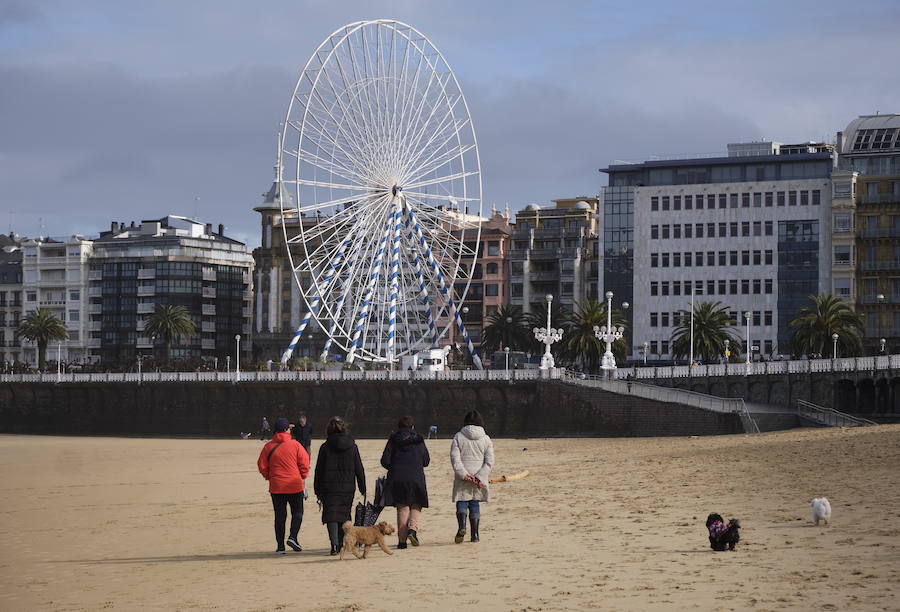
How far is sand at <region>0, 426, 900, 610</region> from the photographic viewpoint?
1822 cm

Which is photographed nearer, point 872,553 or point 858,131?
point 872,553

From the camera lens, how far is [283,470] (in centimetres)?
2241

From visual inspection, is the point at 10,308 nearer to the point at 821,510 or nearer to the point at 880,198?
the point at 880,198

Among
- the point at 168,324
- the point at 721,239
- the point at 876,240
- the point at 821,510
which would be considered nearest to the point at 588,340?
the point at 721,239

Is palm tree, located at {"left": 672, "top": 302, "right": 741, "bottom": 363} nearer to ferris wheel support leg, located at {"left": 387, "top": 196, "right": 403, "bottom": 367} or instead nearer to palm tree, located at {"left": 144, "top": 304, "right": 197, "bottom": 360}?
ferris wheel support leg, located at {"left": 387, "top": 196, "right": 403, "bottom": 367}

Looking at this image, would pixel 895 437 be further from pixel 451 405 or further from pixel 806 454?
pixel 451 405

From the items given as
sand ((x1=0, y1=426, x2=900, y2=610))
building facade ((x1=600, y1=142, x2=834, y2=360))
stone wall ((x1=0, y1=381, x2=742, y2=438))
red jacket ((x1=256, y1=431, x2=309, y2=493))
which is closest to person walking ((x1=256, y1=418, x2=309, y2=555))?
red jacket ((x1=256, y1=431, x2=309, y2=493))

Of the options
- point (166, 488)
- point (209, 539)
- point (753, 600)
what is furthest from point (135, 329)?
point (753, 600)

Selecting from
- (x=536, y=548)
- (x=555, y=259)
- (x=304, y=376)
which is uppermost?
(x=555, y=259)

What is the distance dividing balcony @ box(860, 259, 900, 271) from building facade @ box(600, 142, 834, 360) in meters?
3.09

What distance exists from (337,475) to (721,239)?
107 m

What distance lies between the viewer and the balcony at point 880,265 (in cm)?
12050

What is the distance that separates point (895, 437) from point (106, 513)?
22.2m

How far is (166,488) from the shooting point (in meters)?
42.8
